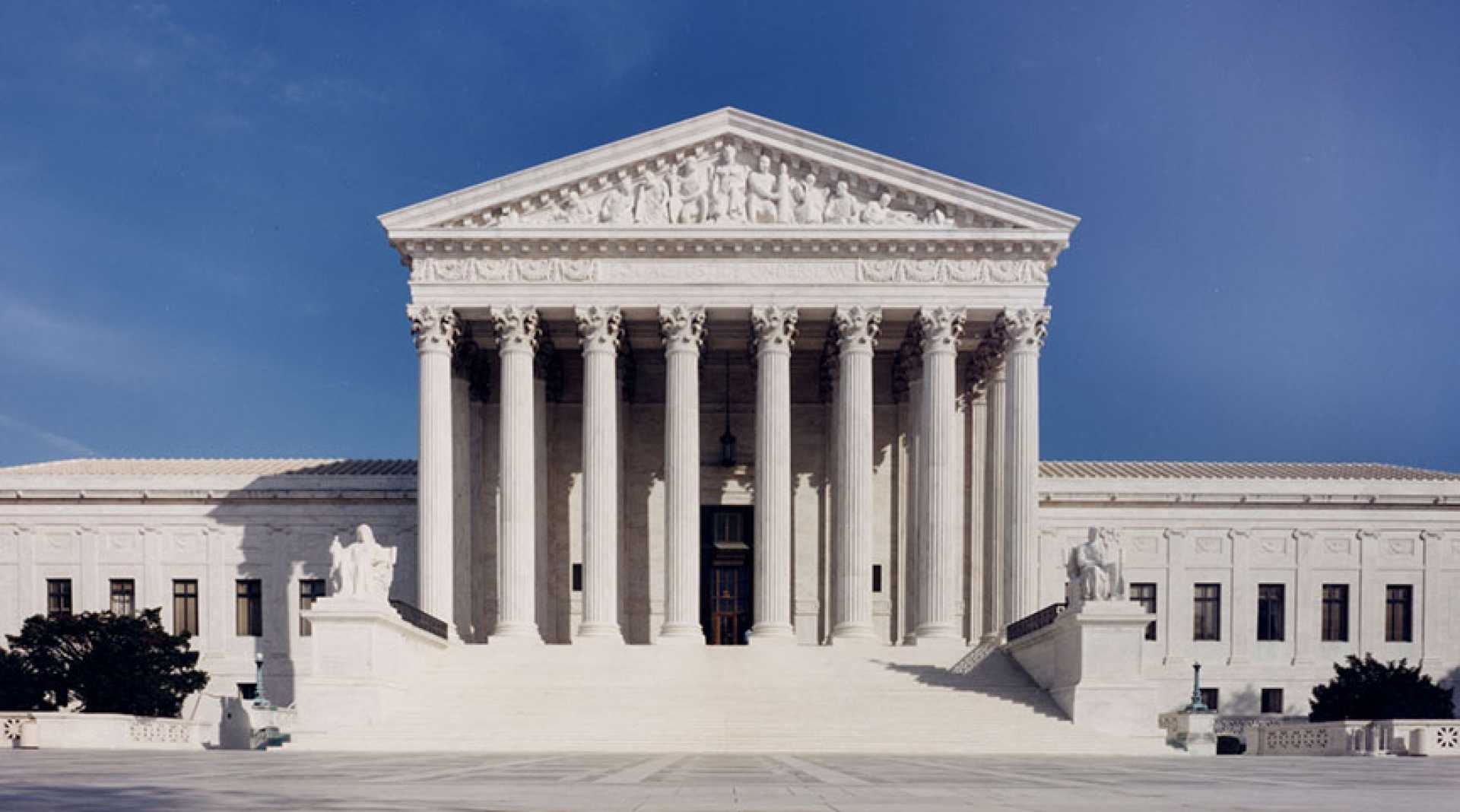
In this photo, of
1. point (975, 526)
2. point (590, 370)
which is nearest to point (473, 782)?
point (590, 370)

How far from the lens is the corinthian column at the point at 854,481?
43719mm

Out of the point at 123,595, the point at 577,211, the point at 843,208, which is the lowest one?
the point at 123,595

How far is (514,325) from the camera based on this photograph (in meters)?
44.2

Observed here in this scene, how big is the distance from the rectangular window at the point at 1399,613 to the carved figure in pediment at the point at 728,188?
29594 millimetres

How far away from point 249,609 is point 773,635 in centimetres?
2180

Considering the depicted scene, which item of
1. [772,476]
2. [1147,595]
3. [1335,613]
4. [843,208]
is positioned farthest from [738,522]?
[1335,613]

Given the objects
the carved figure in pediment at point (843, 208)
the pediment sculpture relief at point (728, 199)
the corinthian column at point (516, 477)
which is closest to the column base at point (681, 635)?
the corinthian column at point (516, 477)

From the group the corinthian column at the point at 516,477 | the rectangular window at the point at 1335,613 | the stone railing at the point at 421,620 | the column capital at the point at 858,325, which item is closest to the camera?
the stone railing at the point at 421,620

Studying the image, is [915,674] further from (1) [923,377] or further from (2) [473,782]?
(2) [473,782]

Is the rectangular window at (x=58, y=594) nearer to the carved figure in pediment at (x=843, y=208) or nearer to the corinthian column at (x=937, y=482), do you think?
the carved figure in pediment at (x=843, y=208)

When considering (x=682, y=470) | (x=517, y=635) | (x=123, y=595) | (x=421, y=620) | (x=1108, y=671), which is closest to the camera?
(x=1108, y=671)

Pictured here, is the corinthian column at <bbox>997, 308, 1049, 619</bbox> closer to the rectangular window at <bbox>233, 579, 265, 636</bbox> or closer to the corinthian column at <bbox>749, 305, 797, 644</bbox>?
the corinthian column at <bbox>749, 305, 797, 644</bbox>

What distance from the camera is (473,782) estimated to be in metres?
17.0

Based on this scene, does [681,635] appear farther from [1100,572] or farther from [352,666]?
[1100,572]
